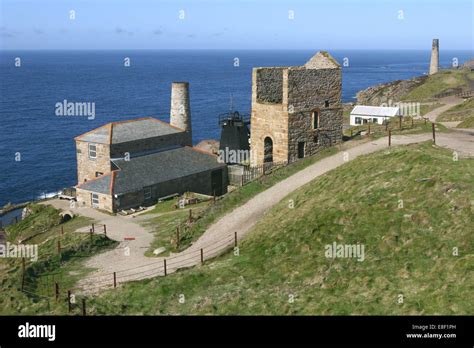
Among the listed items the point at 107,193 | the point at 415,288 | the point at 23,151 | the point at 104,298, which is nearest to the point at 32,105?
the point at 23,151

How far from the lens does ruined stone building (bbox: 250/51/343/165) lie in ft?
133

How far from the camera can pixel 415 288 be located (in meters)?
20.1

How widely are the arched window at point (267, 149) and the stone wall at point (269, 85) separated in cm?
302

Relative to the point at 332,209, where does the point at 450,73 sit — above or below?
above

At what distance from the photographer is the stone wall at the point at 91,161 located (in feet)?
165

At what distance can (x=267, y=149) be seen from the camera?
43281mm

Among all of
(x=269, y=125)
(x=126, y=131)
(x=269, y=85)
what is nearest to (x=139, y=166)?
(x=126, y=131)

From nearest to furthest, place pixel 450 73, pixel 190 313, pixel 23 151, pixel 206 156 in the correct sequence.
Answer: pixel 190 313 → pixel 206 156 → pixel 23 151 → pixel 450 73

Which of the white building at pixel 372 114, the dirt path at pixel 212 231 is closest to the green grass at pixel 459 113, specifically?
the white building at pixel 372 114

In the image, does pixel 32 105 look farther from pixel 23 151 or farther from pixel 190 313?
pixel 190 313

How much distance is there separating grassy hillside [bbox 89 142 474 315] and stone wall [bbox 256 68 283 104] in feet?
45.8

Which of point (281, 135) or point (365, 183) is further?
point (281, 135)

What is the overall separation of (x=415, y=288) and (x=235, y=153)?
1523 inches

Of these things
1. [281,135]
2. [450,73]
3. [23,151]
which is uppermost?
[450,73]
